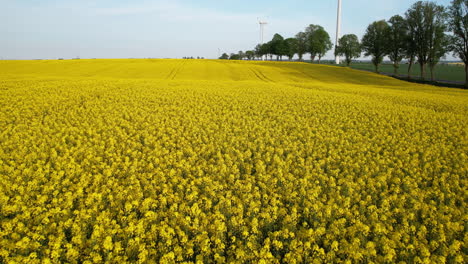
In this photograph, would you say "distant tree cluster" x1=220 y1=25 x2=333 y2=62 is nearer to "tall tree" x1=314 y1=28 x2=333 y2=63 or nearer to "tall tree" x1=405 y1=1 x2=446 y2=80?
"tall tree" x1=314 y1=28 x2=333 y2=63

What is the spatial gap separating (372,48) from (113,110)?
72978mm

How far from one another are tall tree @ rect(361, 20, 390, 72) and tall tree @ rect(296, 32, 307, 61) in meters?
34.5

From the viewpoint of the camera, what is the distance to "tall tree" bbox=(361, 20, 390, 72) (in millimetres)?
66750

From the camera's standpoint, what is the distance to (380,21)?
7012 centimetres

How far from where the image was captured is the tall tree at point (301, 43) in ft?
347

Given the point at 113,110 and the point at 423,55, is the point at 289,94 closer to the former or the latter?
the point at 113,110

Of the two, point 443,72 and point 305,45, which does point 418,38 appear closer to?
point 443,72

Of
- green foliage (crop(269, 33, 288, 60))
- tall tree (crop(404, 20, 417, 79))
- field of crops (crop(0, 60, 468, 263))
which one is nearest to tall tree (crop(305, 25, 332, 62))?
green foliage (crop(269, 33, 288, 60))

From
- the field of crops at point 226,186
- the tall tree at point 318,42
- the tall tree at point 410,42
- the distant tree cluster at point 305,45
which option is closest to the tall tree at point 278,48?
the distant tree cluster at point 305,45

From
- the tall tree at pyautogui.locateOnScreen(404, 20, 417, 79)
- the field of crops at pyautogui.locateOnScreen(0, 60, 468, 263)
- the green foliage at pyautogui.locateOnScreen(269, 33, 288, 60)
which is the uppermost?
the green foliage at pyautogui.locateOnScreen(269, 33, 288, 60)

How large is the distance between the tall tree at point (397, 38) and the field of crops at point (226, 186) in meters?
49.7

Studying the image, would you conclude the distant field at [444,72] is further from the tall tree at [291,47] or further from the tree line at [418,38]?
the tall tree at [291,47]

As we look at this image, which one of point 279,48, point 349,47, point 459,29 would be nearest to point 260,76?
point 459,29

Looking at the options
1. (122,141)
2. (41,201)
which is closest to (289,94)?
(122,141)
